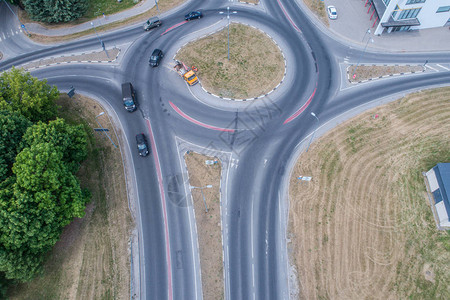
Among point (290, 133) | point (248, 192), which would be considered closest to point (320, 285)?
point (248, 192)

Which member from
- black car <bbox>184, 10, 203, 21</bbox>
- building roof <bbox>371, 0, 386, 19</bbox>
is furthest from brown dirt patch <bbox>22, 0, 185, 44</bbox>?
building roof <bbox>371, 0, 386, 19</bbox>

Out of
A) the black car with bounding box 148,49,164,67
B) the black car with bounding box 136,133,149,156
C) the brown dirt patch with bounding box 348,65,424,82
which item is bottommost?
the black car with bounding box 136,133,149,156

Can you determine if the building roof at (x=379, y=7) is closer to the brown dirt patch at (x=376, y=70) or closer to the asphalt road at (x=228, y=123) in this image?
the asphalt road at (x=228, y=123)

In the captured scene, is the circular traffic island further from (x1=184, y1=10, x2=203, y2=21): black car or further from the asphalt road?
(x1=184, y1=10, x2=203, y2=21): black car

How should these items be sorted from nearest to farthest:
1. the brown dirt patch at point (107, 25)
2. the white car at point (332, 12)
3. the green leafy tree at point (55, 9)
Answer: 1. the green leafy tree at point (55, 9)
2. the white car at point (332, 12)
3. the brown dirt patch at point (107, 25)

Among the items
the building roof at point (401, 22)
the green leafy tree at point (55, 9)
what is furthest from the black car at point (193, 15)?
the building roof at point (401, 22)
